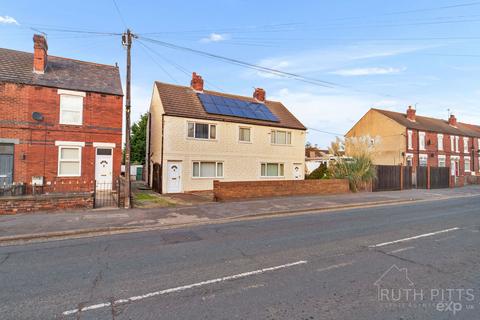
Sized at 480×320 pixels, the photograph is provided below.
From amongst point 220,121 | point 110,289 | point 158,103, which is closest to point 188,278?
point 110,289

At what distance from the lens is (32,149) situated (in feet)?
51.9

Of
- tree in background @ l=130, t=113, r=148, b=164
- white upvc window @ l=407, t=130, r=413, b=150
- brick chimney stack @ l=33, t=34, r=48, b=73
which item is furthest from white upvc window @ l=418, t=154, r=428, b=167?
brick chimney stack @ l=33, t=34, r=48, b=73

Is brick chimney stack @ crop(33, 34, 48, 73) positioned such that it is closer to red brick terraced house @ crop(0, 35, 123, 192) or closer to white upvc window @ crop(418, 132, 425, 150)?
red brick terraced house @ crop(0, 35, 123, 192)

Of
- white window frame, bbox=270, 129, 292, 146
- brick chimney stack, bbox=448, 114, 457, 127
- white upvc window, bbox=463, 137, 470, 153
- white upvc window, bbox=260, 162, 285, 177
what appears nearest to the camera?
white upvc window, bbox=260, 162, 285, 177

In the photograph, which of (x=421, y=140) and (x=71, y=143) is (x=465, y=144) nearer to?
(x=421, y=140)

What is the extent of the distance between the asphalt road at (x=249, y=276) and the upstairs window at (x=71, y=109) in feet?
37.7

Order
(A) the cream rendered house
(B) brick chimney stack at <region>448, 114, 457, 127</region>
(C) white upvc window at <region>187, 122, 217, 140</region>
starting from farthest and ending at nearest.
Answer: (B) brick chimney stack at <region>448, 114, 457, 127</region> → (C) white upvc window at <region>187, 122, 217, 140</region> → (A) the cream rendered house

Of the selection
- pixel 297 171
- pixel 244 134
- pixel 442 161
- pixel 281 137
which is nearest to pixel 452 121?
pixel 442 161

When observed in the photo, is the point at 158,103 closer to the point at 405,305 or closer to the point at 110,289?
the point at 110,289

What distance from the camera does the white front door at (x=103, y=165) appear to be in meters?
17.5

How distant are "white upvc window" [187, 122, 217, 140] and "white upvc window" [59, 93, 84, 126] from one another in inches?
281

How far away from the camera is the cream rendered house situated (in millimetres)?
20516

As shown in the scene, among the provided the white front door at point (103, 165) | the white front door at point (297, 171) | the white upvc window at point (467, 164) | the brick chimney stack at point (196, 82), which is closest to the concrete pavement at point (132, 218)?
the white front door at point (103, 165)

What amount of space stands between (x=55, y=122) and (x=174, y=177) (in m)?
7.92
